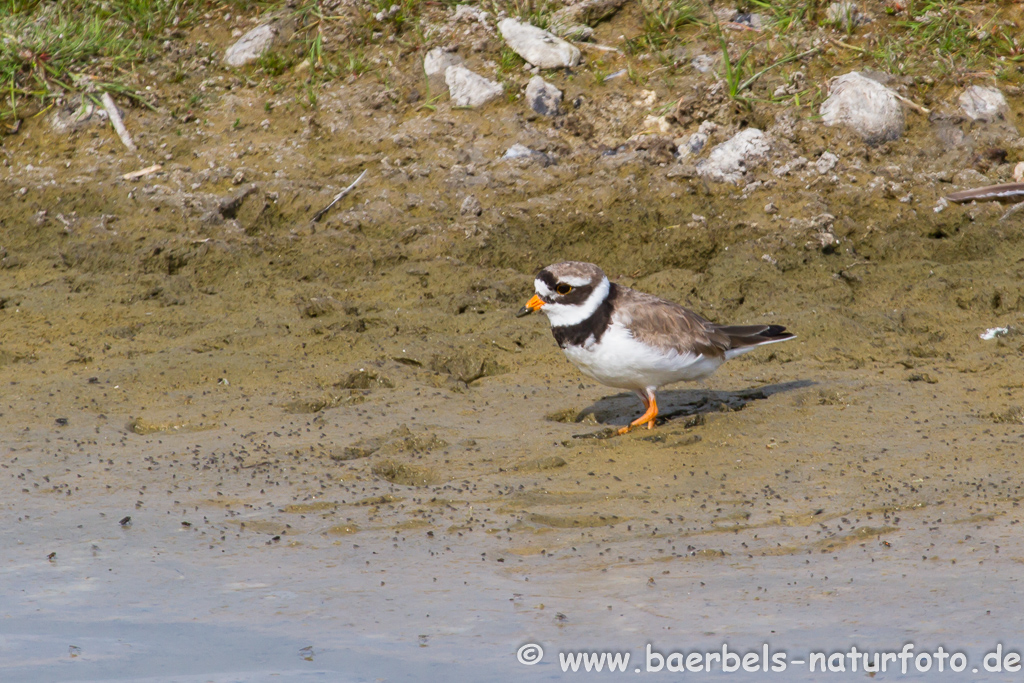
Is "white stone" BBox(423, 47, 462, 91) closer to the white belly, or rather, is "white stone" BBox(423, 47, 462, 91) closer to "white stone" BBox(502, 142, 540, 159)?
"white stone" BBox(502, 142, 540, 159)

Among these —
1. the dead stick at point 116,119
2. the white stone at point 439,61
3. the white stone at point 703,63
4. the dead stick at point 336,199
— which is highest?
the white stone at point 703,63

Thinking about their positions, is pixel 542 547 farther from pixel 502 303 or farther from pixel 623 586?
pixel 502 303

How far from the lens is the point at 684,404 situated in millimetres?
6285

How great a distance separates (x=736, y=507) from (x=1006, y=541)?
1.06m

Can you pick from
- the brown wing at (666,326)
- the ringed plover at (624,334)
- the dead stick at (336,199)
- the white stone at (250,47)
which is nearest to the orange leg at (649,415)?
the ringed plover at (624,334)

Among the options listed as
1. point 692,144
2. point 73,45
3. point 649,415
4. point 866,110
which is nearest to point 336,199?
point 692,144

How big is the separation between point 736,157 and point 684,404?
8.68ft

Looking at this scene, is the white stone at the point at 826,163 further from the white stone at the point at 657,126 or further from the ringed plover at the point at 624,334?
the ringed plover at the point at 624,334

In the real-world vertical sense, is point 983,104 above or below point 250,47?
above

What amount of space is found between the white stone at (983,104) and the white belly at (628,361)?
166 inches

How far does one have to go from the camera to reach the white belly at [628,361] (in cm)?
559

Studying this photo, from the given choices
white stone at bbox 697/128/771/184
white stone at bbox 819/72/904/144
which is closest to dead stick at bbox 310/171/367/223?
white stone at bbox 697/128/771/184

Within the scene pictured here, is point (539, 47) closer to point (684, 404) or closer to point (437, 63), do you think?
point (437, 63)

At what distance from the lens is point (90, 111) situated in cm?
877
